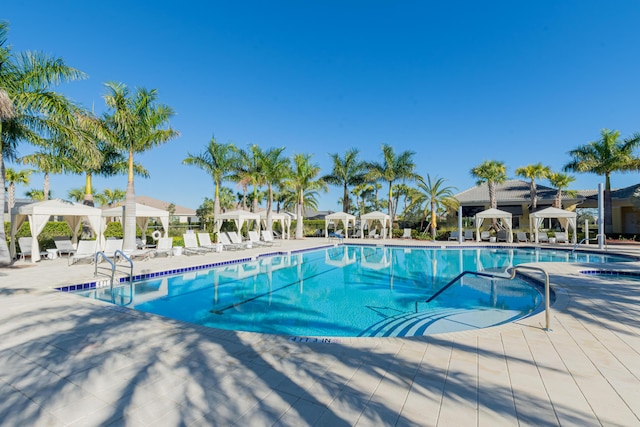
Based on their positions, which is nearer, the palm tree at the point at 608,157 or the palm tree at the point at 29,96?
the palm tree at the point at 29,96

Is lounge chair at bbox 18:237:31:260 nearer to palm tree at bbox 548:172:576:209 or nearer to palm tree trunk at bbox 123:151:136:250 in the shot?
palm tree trunk at bbox 123:151:136:250

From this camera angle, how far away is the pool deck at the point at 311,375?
2344mm

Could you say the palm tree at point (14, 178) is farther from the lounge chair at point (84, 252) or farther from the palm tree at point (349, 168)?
the palm tree at point (349, 168)

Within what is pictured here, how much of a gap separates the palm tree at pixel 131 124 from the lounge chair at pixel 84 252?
79.9 inches

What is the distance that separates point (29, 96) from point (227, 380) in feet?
38.9

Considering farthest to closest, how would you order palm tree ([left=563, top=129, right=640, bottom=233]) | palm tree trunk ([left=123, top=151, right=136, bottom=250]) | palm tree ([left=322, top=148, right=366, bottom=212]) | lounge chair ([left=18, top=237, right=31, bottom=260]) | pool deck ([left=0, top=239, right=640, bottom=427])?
palm tree ([left=322, top=148, right=366, bottom=212])
palm tree ([left=563, top=129, right=640, bottom=233])
palm tree trunk ([left=123, top=151, right=136, bottom=250])
lounge chair ([left=18, top=237, right=31, bottom=260])
pool deck ([left=0, top=239, right=640, bottom=427])

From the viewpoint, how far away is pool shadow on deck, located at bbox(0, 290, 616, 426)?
2.35 metres

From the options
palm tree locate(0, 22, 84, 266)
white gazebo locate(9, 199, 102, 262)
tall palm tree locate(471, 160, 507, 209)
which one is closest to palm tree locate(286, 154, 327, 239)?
tall palm tree locate(471, 160, 507, 209)

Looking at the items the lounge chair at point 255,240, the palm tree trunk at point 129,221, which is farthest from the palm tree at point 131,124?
the lounge chair at point 255,240

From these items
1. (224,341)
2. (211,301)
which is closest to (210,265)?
(211,301)

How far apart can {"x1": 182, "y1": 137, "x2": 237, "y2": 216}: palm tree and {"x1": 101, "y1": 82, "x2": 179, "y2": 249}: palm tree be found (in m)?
7.72

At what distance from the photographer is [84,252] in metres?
11.0

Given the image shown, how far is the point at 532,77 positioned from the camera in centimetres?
1773

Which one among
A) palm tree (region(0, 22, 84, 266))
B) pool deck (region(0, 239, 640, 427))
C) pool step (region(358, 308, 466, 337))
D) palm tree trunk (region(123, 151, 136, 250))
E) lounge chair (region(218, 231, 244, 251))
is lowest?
pool step (region(358, 308, 466, 337))
